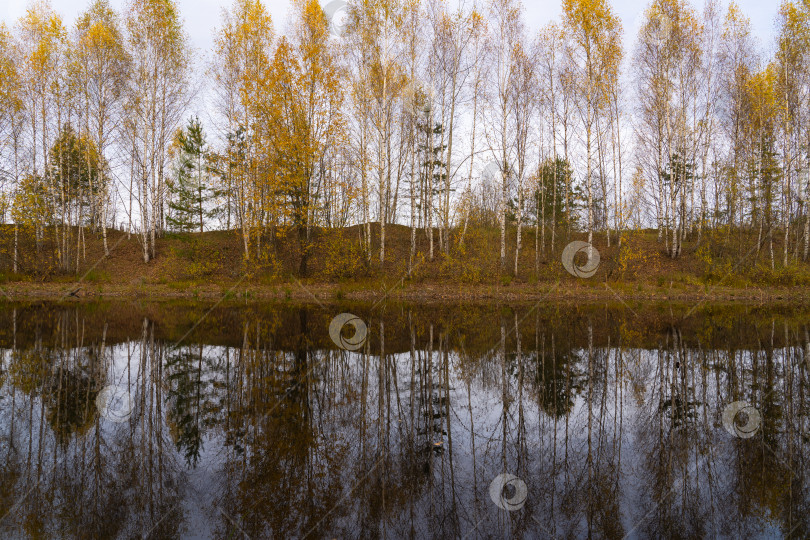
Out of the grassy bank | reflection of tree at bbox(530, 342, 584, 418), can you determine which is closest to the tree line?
the grassy bank

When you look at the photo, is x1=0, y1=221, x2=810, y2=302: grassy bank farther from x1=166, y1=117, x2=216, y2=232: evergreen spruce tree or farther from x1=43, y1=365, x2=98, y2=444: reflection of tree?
x1=43, y1=365, x2=98, y2=444: reflection of tree

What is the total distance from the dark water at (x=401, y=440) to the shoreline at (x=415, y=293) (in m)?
9.47

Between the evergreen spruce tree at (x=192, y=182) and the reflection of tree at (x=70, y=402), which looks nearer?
the reflection of tree at (x=70, y=402)

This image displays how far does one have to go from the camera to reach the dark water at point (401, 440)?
2.82m

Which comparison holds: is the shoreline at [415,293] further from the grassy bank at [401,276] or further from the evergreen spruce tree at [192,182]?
the evergreen spruce tree at [192,182]

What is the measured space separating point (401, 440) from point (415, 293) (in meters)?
14.5

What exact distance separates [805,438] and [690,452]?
1375 millimetres

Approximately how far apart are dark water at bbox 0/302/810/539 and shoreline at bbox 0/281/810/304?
9466 mm

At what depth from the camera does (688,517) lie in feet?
9.43

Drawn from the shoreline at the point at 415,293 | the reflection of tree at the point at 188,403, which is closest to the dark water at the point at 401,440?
the reflection of tree at the point at 188,403

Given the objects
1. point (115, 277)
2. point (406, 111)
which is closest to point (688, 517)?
point (406, 111)

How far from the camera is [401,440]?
4016 mm

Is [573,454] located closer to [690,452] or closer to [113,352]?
[690,452]

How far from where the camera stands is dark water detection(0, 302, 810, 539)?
9.26ft
